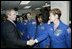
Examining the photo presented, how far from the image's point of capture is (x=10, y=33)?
287 centimetres

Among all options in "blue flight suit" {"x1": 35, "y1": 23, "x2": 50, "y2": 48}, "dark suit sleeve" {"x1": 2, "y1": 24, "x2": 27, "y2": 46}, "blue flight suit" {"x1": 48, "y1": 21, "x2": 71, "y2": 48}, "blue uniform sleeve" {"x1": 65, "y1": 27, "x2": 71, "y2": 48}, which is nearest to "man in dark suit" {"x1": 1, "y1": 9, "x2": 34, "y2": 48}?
"dark suit sleeve" {"x1": 2, "y1": 24, "x2": 27, "y2": 46}

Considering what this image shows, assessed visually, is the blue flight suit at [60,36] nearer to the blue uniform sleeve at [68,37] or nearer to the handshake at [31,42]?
the blue uniform sleeve at [68,37]

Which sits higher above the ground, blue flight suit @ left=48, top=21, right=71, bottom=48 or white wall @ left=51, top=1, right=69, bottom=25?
white wall @ left=51, top=1, right=69, bottom=25

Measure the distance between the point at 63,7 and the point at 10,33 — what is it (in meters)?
0.76

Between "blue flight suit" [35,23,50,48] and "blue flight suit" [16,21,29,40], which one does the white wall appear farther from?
"blue flight suit" [16,21,29,40]

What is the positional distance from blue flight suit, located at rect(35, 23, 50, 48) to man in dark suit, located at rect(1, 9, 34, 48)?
12cm

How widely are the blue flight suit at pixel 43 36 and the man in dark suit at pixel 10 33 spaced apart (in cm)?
12

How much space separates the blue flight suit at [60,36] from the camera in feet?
9.52

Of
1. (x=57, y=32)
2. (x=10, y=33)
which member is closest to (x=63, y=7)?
(x=57, y=32)

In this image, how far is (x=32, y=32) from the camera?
2.92m

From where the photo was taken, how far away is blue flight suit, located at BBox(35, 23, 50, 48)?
292 cm

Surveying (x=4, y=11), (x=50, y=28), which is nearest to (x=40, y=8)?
(x=50, y=28)

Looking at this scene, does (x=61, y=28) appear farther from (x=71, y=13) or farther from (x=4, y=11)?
(x=4, y=11)

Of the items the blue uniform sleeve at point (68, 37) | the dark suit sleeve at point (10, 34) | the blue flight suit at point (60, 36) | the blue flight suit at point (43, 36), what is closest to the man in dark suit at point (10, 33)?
the dark suit sleeve at point (10, 34)
